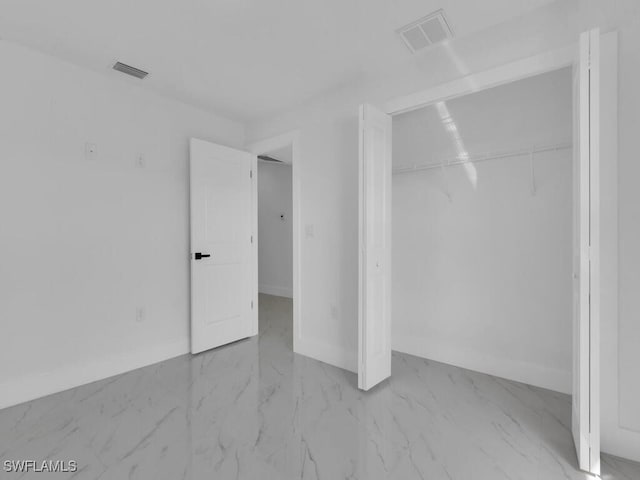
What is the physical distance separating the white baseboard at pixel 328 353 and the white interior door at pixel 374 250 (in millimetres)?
363

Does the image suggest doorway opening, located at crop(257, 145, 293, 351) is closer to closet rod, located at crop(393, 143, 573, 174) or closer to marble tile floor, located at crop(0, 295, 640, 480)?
closet rod, located at crop(393, 143, 573, 174)

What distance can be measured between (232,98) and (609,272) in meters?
3.30

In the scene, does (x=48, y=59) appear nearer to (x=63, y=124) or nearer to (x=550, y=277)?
(x=63, y=124)

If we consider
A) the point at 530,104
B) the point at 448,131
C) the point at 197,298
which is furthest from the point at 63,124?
the point at 530,104

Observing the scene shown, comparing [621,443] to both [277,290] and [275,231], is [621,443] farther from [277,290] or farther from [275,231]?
[275,231]

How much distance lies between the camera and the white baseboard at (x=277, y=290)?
21.6 feet

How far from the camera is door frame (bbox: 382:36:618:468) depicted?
5.76 feet

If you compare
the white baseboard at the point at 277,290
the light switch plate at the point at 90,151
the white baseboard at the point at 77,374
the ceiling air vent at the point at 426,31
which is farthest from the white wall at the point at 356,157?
the white baseboard at the point at 277,290

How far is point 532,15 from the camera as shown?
207 centimetres

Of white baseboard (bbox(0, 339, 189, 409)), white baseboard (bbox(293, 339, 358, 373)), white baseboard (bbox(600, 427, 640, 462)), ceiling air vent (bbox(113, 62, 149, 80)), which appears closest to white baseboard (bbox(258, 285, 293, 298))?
white baseboard (bbox(293, 339, 358, 373))

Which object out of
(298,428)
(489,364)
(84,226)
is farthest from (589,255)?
(84,226)

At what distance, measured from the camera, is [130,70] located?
2777mm

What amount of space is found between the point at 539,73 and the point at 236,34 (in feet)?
6.56

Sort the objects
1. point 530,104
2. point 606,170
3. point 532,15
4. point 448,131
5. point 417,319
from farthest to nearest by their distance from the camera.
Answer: point 417,319
point 448,131
point 530,104
point 532,15
point 606,170
